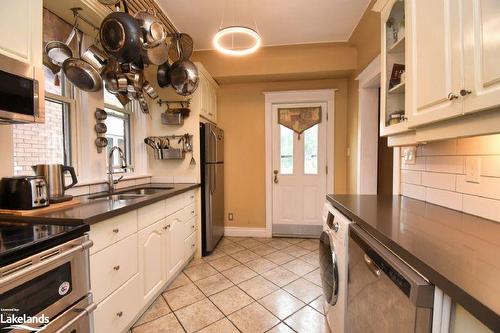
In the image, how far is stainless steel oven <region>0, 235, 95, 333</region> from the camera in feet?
2.90

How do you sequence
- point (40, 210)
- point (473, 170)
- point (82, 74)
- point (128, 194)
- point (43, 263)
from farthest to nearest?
point (128, 194)
point (82, 74)
point (40, 210)
point (473, 170)
point (43, 263)

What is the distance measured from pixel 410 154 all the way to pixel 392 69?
0.65m

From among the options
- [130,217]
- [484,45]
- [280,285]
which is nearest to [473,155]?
[484,45]

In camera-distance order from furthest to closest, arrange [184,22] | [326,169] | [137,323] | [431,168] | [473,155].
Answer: [326,169] < [184,22] < [137,323] < [431,168] < [473,155]

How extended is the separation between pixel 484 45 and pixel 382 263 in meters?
0.86

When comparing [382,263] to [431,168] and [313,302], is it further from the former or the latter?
[313,302]

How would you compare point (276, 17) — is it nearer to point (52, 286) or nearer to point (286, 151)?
point (286, 151)

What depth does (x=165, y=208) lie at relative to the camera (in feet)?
7.15


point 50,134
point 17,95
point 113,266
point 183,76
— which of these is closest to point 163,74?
point 183,76

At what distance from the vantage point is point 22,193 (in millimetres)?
1345

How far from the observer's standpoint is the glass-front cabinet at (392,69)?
5.45ft

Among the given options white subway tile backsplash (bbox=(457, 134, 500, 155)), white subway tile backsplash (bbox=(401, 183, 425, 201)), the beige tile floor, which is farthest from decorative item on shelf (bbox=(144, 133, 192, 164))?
white subway tile backsplash (bbox=(457, 134, 500, 155))

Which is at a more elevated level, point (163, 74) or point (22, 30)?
point (163, 74)

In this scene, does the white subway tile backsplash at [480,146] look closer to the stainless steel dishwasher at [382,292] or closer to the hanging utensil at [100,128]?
the stainless steel dishwasher at [382,292]
